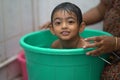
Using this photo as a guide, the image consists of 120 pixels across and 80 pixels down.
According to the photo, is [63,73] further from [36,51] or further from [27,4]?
[27,4]

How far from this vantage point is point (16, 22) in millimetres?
1559

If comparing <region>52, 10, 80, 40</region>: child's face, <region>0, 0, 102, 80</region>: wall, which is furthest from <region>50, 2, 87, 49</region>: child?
<region>0, 0, 102, 80</region>: wall

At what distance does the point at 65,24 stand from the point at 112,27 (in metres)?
0.24

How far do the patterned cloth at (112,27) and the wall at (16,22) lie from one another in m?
0.32

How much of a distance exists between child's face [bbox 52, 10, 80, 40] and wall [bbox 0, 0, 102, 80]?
461mm

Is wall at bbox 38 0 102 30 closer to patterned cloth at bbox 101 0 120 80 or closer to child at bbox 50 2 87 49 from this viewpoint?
patterned cloth at bbox 101 0 120 80

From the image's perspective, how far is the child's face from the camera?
1.07 m

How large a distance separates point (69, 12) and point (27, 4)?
0.64 metres

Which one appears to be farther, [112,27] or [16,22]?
[16,22]

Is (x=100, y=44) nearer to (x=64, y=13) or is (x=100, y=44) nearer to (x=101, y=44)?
(x=101, y=44)

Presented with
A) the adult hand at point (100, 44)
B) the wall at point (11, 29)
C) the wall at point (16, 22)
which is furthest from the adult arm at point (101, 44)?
the wall at point (11, 29)

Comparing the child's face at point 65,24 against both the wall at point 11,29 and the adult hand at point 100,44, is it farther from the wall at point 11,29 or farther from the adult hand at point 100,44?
the wall at point 11,29

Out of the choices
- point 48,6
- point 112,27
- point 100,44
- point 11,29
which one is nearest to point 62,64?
point 100,44

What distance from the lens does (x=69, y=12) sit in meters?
1.07
